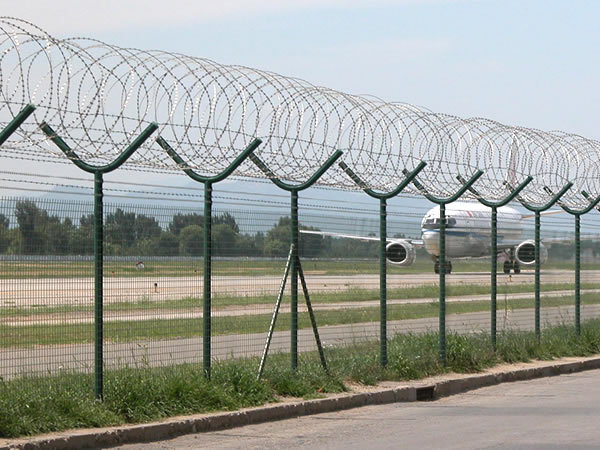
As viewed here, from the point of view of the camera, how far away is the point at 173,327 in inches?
533

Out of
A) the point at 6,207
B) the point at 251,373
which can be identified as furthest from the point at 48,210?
the point at 251,373

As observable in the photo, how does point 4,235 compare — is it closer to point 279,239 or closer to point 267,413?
point 267,413

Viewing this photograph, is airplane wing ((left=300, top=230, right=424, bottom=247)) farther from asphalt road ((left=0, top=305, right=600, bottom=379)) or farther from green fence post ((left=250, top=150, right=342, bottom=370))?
asphalt road ((left=0, top=305, right=600, bottom=379))

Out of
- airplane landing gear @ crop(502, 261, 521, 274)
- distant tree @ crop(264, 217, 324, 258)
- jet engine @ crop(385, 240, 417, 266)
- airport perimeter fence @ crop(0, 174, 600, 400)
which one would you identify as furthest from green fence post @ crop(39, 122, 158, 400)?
airplane landing gear @ crop(502, 261, 521, 274)

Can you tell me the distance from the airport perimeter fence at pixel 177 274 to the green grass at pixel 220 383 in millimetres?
305

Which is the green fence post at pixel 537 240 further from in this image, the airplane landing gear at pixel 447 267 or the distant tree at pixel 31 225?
the distant tree at pixel 31 225

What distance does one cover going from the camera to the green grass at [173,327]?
1152 cm

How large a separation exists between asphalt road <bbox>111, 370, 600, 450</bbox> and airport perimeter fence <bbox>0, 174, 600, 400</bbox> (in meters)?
1.49

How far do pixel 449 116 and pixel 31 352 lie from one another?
7583 mm

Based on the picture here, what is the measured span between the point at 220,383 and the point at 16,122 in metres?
4.15

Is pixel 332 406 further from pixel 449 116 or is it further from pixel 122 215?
pixel 449 116

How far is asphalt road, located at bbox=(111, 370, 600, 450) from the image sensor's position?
11.0 meters

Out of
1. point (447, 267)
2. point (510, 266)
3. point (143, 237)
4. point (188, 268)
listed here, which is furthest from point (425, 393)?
point (510, 266)

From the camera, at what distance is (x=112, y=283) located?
12.3m
